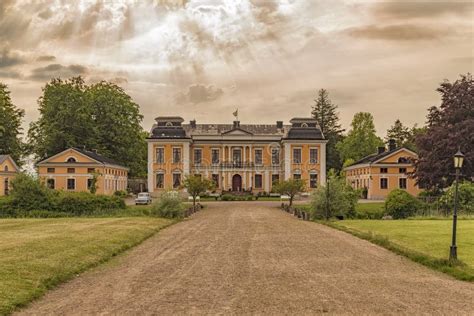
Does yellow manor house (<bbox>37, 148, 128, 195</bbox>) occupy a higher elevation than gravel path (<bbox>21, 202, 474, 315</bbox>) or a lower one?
higher

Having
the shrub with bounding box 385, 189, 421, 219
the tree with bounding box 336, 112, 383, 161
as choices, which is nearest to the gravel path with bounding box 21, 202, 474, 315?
the shrub with bounding box 385, 189, 421, 219

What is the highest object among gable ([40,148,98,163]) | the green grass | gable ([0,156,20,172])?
gable ([40,148,98,163])

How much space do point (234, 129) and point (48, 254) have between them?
175 ft

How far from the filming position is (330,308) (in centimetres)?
1016

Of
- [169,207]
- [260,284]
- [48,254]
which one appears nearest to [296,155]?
[169,207]

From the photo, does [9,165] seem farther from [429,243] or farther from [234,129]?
[429,243]

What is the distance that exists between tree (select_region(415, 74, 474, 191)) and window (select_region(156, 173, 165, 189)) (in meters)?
29.3

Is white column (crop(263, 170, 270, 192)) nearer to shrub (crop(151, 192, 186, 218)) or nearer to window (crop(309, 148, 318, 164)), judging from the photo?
window (crop(309, 148, 318, 164))

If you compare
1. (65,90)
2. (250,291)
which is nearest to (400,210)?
(250,291)

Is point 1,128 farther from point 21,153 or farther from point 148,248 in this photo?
point 148,248

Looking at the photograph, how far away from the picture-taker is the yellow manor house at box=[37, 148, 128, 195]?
62031mm

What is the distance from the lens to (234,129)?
6931 centimetres

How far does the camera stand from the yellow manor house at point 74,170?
62031mm

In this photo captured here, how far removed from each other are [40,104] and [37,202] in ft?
107
